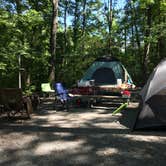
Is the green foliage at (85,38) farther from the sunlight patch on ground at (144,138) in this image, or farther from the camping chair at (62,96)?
the sunlight patch on ground at (144,138)

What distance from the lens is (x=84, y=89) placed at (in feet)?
40.3

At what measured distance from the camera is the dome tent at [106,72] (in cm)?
1352

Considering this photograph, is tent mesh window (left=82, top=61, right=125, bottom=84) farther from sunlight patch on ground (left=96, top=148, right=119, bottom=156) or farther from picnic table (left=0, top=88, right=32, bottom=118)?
sunlight patch on ground (left=96, top=148, right=119, bottom=156)

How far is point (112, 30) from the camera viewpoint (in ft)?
76.9

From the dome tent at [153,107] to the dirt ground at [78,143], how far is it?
0.28 metres

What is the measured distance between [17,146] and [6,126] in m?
2.00

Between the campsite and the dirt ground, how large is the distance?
14 millimetres

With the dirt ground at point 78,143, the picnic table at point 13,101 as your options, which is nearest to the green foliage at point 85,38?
the picnic table at point 13,101

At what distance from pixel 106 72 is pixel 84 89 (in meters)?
1.73

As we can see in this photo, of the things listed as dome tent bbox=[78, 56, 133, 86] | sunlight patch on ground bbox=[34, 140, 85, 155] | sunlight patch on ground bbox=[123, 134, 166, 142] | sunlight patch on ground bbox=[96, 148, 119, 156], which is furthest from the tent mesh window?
sunlight patch on ground bbox=[96, 148, 119, 156]

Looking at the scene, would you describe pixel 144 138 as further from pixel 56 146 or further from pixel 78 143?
pixel 56 146

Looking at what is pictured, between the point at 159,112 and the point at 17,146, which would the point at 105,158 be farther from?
the point at 159,112

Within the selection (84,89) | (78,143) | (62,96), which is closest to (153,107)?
(78,143)

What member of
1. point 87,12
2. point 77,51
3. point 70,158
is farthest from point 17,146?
point 87,12
